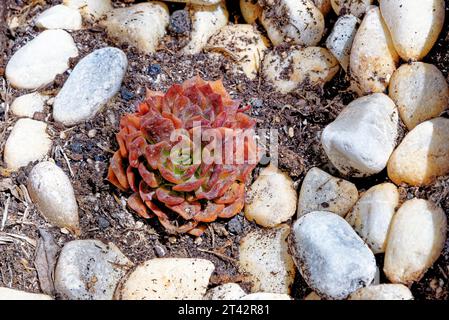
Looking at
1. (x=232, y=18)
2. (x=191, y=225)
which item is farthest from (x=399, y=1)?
(x=191, y=225)

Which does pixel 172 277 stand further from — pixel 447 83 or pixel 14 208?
pixel 447 83

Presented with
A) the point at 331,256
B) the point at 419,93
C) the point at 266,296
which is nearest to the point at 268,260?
the point at 266,296

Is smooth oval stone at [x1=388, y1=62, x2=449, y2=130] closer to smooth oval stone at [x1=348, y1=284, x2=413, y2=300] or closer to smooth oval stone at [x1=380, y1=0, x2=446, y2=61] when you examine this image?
smooth oval stone at [x1=380, y1=0, x2=446, y2=61]

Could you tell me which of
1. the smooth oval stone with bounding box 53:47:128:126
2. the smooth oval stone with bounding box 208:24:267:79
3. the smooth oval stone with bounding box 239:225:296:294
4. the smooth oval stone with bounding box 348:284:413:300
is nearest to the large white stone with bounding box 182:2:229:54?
the smooth oval stone with bounding box 208:24:267:79

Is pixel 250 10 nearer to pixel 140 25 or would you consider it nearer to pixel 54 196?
pixel 140 25

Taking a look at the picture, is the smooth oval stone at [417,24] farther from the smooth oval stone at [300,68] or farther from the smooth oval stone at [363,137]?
the smooth oval stone at [300,68]
